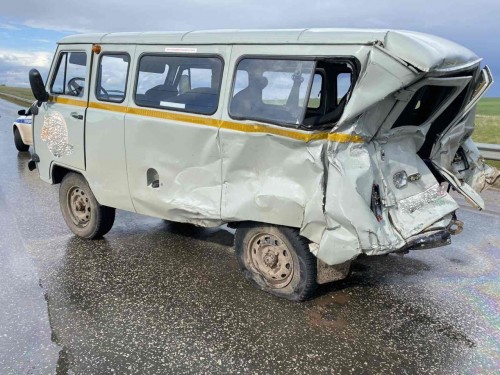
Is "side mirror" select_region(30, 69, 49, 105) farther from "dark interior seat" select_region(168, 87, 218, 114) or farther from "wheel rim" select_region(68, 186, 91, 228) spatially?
"dark interior seat" select_region(168, 87, 218, 114)

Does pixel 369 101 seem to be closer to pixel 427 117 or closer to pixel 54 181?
pixel 427 117

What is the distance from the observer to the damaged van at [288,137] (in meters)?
3.86

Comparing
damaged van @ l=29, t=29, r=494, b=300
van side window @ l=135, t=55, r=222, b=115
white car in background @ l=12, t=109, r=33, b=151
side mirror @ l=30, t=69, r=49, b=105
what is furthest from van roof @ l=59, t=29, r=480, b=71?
white car in background @ l=12, t=109, r=33, b=151

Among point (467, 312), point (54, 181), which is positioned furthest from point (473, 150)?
point (54, 181)

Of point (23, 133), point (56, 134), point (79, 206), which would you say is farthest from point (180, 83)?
point (23, 133)

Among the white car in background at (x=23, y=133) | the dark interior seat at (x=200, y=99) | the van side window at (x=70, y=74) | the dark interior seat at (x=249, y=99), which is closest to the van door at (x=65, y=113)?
the van side window at (x=70, y=74)

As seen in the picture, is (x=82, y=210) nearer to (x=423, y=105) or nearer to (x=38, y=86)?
(x=38, y=86)

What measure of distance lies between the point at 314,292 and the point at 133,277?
1.90m

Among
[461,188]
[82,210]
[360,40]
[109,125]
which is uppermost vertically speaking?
[360,40]

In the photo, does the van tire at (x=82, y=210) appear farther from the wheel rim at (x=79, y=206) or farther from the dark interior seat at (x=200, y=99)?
the dark interior seat at (x=200, y=99)

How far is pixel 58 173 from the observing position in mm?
6371

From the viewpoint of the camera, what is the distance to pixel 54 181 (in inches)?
250

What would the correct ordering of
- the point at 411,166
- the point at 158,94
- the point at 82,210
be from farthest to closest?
the point at 82,210 < the point at 158,94 < the point at 411,166

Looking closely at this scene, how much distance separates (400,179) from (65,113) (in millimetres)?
4054
